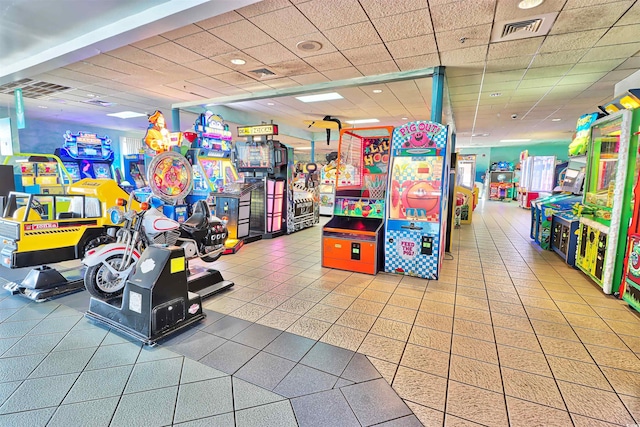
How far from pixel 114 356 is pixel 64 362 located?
32 cm

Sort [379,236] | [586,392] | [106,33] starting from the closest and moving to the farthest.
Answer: [586,392] < [106,33] < [379,236]

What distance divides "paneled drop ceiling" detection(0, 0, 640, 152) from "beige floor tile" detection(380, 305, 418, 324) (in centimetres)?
322

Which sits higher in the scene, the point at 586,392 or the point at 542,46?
the point at 542,46

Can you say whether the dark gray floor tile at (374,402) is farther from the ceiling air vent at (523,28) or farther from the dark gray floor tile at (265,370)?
the ceiling air vent at (523,28)

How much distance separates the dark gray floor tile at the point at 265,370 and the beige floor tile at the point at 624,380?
221 cm

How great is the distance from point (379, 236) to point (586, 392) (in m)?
2.79

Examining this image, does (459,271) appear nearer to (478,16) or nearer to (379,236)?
(379,236)

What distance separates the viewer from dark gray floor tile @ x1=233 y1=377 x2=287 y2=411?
6.27ft

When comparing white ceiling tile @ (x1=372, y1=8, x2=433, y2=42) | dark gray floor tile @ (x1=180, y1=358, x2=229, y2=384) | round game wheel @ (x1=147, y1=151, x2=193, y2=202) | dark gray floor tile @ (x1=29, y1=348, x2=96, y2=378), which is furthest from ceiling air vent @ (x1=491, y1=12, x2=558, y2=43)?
dark gray floor tile @ (x1=29, y1=348, x2=96, y2=378)

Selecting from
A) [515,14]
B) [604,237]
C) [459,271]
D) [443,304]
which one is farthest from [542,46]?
[443,304]

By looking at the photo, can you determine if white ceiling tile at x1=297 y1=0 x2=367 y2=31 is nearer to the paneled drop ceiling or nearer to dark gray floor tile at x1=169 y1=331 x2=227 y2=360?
the paneled drop ceiling

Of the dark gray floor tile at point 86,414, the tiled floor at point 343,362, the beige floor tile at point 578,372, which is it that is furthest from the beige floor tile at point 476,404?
the dark gray floor tile at point 86,414

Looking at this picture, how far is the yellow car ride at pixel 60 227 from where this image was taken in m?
Answer: 3.33

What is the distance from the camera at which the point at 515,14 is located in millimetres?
3475
